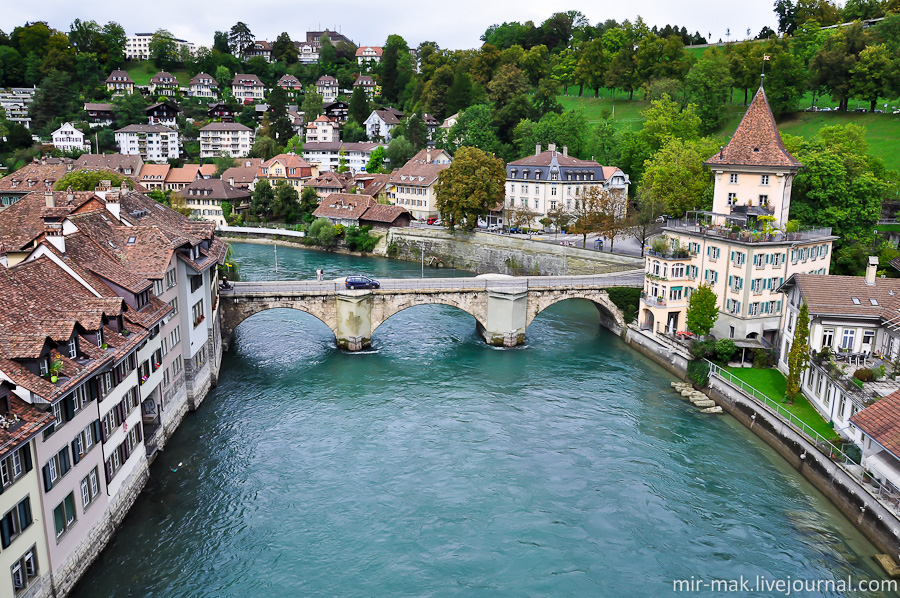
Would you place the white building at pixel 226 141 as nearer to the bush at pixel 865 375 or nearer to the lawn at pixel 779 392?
the lawn at pixel 779 392

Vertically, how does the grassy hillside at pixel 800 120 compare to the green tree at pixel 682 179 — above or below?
above

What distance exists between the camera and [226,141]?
156 m

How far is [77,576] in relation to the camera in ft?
85.3

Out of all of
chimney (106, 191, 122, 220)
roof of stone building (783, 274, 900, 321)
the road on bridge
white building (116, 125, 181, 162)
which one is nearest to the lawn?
roof of stone building (783, 274, 900, 321)

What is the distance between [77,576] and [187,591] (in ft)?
12.4

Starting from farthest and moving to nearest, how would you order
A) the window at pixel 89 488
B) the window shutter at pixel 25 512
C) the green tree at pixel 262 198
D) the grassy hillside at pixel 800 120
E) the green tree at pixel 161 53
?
the green tree at pixel 161 53 → the green tree at pixel 262 198 → the grassy hillside at pixel 800 120 → the window at pixel 89 488 → the window shutter at pixel 25 512

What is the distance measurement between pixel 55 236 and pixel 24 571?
1518 cm

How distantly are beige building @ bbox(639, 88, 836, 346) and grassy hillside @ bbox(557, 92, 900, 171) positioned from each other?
3350cm

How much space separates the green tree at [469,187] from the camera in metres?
86.4

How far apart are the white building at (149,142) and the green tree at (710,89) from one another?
4110 inches

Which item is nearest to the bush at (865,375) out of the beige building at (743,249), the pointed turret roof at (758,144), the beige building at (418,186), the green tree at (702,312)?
the green tree at (702,312)

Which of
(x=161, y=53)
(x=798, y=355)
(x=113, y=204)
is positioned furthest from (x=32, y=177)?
(x=161, y=53)

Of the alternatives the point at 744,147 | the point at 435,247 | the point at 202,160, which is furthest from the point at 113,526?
the point at 202,160

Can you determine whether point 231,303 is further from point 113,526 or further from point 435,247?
point 435,247
